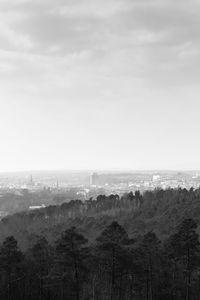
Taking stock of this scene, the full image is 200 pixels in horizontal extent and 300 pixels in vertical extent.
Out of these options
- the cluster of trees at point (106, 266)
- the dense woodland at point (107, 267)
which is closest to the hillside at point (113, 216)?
the dense woodland at point (107, 267)

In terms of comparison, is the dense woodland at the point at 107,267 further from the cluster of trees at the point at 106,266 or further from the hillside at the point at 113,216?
the hillside at the point at 113,216

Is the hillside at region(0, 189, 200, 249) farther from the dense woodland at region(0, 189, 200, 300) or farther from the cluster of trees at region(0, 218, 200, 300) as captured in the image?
the cluster of trees at region(0, 218, 200, 300)

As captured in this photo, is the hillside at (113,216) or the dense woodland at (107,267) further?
the hillside at (113,216)

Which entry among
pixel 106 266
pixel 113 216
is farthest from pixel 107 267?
pixel 113 216

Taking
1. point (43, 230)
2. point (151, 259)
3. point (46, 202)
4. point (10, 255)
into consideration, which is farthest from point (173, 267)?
point (46, 202)

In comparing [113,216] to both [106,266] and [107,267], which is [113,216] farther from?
[106,266]

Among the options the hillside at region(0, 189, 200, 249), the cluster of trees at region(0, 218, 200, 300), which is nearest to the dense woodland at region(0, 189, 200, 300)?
the cluster of trees at region(0, 218, 200, 300)

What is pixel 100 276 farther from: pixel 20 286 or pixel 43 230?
pixel 43 230

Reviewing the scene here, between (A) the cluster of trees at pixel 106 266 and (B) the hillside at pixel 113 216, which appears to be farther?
(B) the hillside at pixel 113 216
